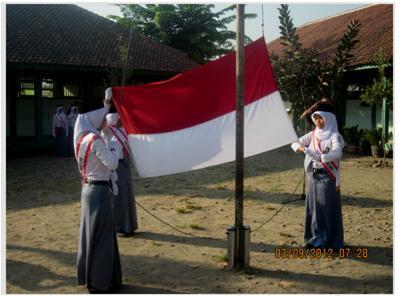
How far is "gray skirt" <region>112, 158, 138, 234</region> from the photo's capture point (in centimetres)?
627

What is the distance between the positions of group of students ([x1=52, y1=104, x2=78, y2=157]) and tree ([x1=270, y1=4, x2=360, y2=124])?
912 centimetres

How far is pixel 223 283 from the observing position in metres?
4.59

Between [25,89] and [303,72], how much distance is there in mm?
13291

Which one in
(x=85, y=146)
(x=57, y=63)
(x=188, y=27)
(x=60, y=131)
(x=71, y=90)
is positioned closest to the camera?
(x=85, y=146)

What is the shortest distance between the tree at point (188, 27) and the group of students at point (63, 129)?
1500cm

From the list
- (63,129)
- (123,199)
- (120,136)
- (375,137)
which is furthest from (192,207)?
(375,137)

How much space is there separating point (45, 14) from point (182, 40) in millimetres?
11629

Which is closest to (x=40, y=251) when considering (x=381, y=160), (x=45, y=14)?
(x=381, y=160)

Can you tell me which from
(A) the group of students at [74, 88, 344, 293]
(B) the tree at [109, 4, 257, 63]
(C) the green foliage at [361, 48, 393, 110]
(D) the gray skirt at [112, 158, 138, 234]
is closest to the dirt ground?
(D) the gray skirt at [112, 158, 138, 234]

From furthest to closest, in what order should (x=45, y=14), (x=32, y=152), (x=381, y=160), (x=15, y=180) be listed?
(x=45, y=14)
(x=32, y=152)
(x=381, y=160)
(x=15, y=180)

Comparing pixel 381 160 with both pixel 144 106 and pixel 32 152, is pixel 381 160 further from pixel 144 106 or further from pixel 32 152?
pixel 32 152

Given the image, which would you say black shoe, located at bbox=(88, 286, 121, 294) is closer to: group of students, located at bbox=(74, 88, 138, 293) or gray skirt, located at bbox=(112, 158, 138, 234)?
group of students, located at bbox=(74, 88, 138, 293)

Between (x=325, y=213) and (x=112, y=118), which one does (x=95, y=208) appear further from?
(x=325, y=213)

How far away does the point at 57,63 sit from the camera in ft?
50.4
